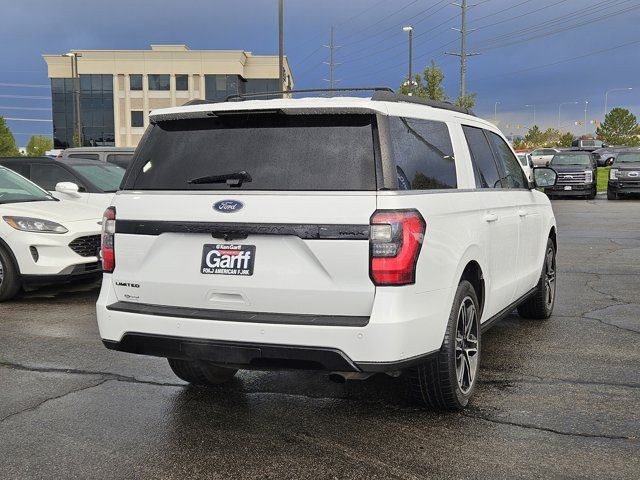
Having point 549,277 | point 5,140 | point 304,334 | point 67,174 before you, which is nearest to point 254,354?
point 304,334

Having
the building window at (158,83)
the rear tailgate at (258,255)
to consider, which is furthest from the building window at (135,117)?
the rear tailgate at (258,255)

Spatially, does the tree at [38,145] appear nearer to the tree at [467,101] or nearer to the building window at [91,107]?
the building window at [91,107]

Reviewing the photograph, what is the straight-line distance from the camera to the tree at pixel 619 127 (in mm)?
105812

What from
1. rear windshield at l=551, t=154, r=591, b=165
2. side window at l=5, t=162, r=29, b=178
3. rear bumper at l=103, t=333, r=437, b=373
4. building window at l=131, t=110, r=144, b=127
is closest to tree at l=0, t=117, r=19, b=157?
building window at l=131, t=110, r=144, b=127

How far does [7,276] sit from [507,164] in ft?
18.4

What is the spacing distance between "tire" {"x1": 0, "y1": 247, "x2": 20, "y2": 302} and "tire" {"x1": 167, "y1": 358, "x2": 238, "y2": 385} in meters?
4.09

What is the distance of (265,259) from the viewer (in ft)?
12.4

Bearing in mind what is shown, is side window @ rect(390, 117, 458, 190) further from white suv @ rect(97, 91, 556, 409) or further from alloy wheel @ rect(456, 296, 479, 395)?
alloy wheel @ rect(456, 296, 479, 395)

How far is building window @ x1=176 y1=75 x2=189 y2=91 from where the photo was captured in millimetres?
83812

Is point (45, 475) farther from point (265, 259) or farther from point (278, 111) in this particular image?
point (278, 111)

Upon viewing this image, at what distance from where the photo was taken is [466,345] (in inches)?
180

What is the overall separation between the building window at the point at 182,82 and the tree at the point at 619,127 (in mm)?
61564

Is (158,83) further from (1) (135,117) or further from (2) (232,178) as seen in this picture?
(2) (232,178)

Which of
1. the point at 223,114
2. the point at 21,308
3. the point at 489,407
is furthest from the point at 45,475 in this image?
the point at 21,308
